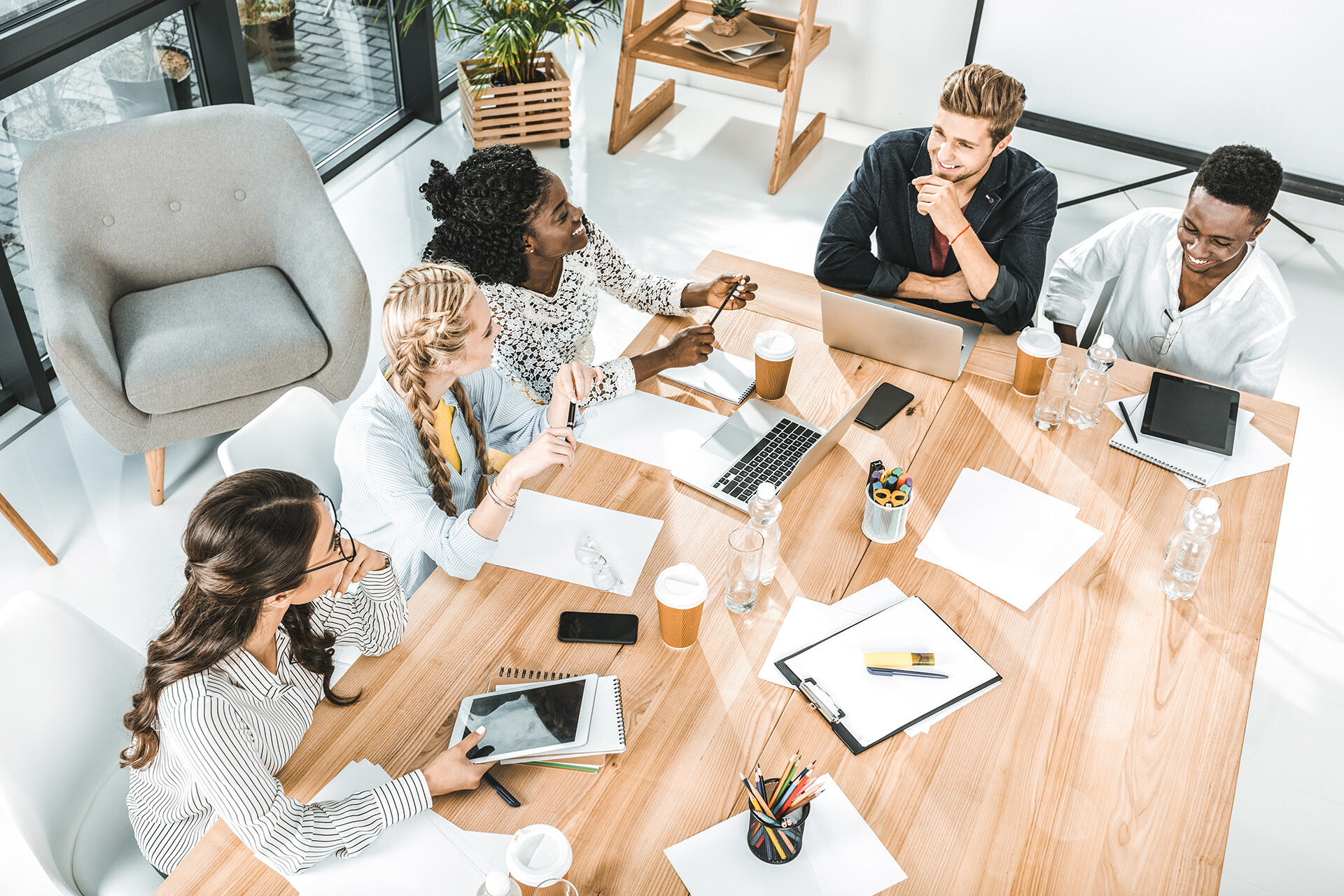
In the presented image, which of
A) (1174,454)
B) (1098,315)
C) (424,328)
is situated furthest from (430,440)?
(1098,315)

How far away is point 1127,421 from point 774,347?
2.53ft

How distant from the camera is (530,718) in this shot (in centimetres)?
157

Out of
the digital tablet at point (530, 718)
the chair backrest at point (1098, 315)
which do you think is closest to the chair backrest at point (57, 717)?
the digital tablet at point (530, 718)

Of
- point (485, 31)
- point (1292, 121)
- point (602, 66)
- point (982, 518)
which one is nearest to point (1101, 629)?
point (982, 518)

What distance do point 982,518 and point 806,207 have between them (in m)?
2.71

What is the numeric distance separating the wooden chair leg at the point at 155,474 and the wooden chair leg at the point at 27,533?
29 cm

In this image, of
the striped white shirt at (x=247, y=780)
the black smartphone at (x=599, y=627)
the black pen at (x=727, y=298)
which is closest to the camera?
the striped white shirt at (x=247, y=780)

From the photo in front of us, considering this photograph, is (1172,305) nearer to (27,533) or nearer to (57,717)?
(57,717)

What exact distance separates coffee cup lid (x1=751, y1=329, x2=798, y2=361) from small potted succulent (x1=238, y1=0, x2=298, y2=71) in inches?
109

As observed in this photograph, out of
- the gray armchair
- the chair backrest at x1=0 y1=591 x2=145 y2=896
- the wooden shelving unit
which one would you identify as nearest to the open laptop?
the chair backrest at x1=0 y1=591 x2=145 y2=896

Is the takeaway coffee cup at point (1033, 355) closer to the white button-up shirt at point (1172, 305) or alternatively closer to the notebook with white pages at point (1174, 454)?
the notebook with white pages at point (1174, 454)

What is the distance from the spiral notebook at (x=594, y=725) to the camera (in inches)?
60.4

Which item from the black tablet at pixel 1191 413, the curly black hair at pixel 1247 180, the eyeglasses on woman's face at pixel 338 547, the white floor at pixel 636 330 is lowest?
the white floor at pixel 636 330

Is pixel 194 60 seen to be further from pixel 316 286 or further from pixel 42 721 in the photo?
pixel 42 721
